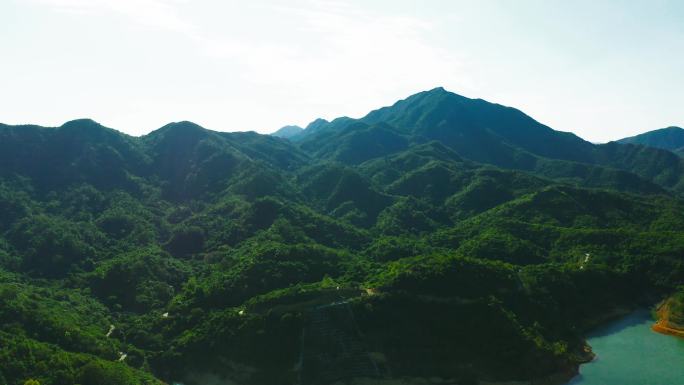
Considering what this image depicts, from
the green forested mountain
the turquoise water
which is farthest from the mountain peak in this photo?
the turquoise water

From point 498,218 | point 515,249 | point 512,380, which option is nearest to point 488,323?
point 512,380

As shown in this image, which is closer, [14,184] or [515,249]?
[515,249]

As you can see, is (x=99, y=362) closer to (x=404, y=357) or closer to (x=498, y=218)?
(x=404, y=357)

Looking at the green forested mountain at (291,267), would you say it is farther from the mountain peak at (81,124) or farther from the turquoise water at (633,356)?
the turquoise water at (633,356)

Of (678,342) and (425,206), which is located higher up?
(425,206)

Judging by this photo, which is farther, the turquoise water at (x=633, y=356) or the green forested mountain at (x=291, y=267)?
the green forested mountain at (x=291, y=267)

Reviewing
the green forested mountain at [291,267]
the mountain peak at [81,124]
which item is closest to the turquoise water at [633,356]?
the green forested mountain at [291,267]

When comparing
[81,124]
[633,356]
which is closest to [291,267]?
[633,356]

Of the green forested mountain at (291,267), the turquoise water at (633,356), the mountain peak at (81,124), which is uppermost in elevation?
the mountain peak at (81,124)
